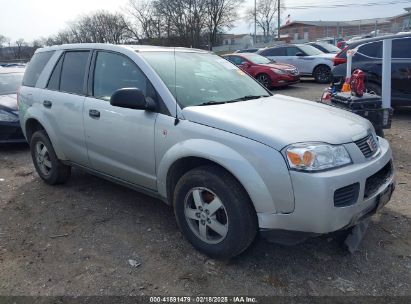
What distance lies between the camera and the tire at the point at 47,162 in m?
4.74

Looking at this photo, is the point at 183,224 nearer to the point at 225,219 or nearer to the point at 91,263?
the point at 225,219

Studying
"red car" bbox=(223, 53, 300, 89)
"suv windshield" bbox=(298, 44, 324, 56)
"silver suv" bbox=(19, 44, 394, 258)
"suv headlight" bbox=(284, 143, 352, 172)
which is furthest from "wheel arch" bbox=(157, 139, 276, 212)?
"suv windshield" bbox=(298, 44, 324, 56)

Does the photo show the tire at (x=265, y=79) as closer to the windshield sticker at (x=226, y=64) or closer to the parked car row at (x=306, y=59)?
the parked car row at (x=306, y=59)

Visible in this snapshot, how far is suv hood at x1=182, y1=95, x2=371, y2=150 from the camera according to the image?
271cm

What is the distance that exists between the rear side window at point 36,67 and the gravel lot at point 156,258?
5.40 feet

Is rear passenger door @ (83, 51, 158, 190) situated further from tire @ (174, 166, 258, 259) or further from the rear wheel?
the rear wheel

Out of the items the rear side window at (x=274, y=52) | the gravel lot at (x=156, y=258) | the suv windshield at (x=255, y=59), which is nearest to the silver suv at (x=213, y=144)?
the gravel lot at (x=156, y=258)

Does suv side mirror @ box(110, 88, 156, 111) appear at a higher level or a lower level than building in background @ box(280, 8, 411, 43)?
lower

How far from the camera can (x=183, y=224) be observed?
326cm

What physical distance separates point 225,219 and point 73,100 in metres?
2.25

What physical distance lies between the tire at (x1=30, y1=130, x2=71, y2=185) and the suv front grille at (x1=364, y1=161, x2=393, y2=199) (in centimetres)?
353

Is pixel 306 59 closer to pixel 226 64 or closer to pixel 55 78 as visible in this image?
pixel 226 64

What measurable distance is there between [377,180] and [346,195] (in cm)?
54

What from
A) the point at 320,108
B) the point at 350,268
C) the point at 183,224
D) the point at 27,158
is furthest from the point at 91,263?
the point at 27,158
